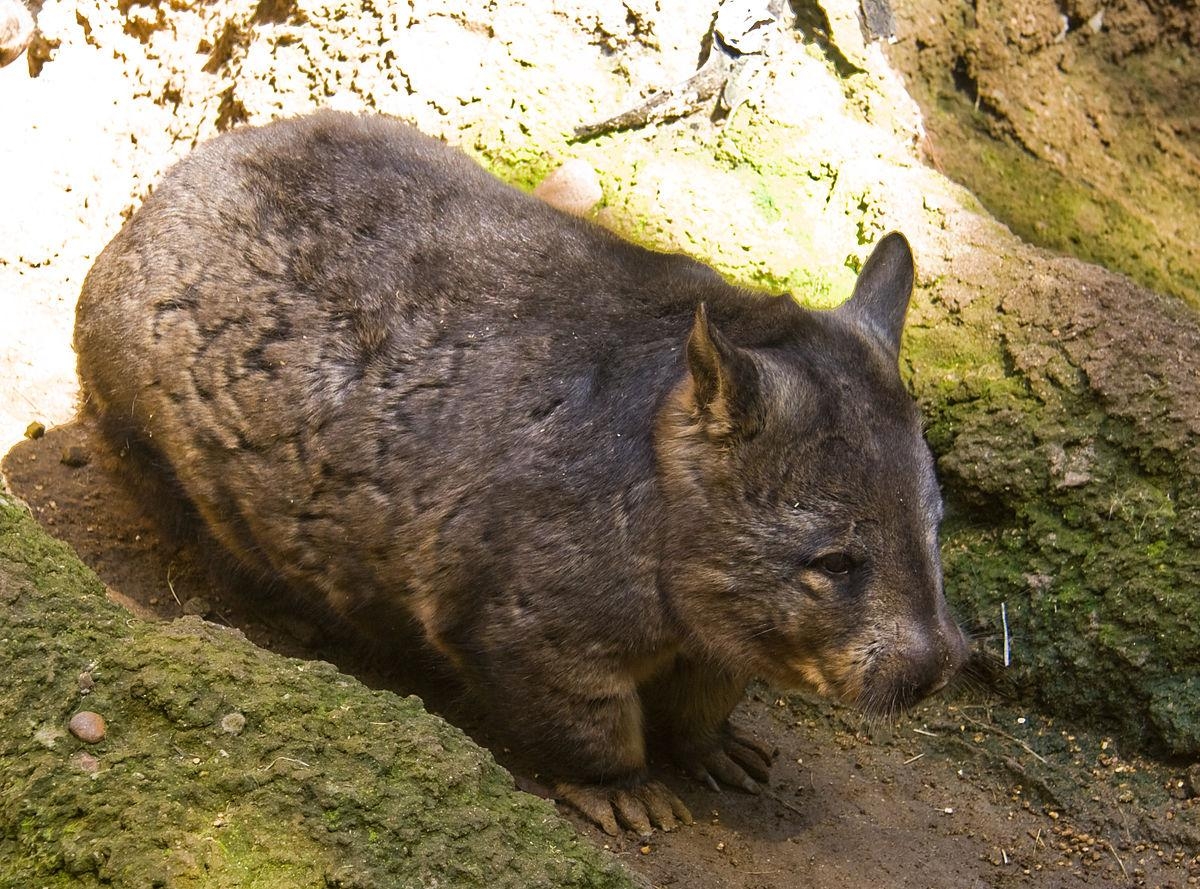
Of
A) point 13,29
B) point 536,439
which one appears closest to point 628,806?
point 536,439

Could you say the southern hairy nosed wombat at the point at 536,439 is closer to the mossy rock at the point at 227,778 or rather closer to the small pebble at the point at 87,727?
the mossy rock at the point at 227,778

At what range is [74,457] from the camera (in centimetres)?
484

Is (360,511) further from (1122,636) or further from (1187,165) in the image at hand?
(1187,165)

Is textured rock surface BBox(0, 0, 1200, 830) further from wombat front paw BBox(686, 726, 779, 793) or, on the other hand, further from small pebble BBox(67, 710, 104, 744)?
small pebble BBox(67, 710, 104, 744)

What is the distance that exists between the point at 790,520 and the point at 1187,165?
3.87 metres

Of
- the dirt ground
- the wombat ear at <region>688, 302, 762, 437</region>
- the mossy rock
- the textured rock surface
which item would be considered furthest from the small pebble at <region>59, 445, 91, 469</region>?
the wombat ear at <region>688, 302, 762, 437</region>

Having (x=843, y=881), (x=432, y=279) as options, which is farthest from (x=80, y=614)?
(x=843, y=881)

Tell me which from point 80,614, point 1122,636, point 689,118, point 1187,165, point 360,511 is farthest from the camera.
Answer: point 1187,165

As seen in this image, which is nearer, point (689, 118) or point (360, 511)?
point (360, 511)

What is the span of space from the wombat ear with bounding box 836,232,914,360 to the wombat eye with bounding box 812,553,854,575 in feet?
2.58

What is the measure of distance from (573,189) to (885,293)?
1.65m

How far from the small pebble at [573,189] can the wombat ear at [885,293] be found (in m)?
1.46

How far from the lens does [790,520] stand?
3.49 metres

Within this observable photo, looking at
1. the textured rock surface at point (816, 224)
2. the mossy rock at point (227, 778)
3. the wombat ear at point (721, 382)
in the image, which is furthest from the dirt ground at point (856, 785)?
the wombat ear at point (721, 382)
